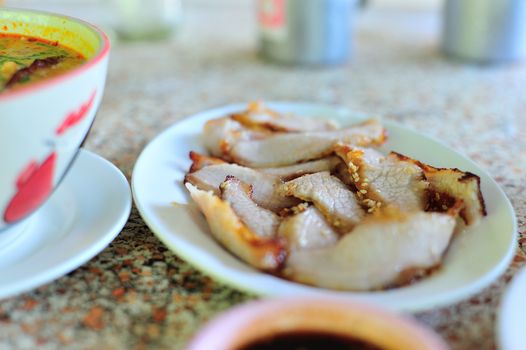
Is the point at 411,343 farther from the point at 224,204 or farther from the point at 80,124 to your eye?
the point at 80,124

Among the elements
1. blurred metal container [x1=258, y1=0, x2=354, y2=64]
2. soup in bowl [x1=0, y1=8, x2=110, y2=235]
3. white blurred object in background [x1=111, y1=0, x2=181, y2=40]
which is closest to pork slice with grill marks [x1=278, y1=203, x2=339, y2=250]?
soup in bowl [x1=0, y1=8, x2=110, y2=235]

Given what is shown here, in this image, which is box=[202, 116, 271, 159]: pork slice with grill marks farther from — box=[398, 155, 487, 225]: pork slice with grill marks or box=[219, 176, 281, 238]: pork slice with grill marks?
box=[398, 155, 487, 225]: pork slice with grill marks

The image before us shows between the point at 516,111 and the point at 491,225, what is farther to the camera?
the point at 516,111

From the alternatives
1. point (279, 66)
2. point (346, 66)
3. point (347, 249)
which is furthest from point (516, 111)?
point (347, 249)

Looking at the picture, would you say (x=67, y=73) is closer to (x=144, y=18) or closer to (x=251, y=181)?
(x=251, y=181)

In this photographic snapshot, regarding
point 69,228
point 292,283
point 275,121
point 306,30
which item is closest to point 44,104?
point 69,228
